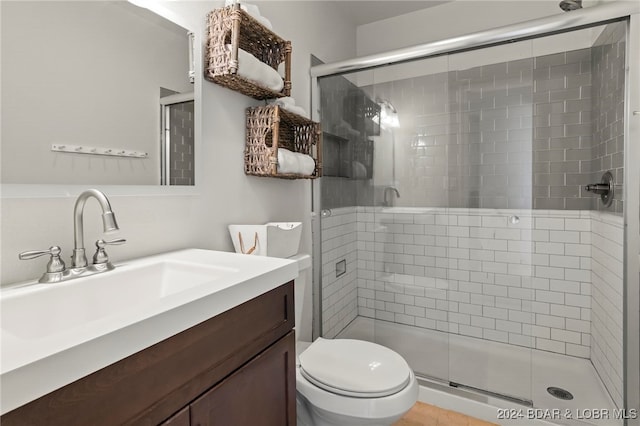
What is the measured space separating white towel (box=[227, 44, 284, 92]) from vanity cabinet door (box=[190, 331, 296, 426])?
0.99 meters

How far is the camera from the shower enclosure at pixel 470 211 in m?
2.12

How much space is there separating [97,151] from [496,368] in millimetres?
2305

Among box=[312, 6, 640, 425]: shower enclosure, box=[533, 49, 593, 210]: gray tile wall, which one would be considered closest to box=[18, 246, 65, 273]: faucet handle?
box=[312, 6, 640, 425]: shower enclosure

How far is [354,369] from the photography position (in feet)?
4.48

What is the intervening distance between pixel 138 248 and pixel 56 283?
0.31 meters

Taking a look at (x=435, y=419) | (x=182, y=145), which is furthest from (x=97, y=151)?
(x=435, y=419)

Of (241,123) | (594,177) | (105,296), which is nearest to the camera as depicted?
(105,296)

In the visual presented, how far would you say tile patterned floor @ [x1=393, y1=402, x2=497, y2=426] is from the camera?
5.68ft

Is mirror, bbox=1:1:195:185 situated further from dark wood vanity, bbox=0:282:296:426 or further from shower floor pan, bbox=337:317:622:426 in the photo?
shower floor pan, bbox=337:317:622:426

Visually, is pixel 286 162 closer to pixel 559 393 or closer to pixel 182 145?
pixel 182 145

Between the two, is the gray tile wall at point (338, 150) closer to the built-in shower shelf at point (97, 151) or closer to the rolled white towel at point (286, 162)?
the rolled white towel at point (286, 162)

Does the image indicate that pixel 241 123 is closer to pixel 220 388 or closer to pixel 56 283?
pixel 56 283

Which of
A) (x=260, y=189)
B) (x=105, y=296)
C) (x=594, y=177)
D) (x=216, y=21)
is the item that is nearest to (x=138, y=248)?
(x=105, y=296)

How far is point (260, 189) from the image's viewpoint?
1.72 meters
